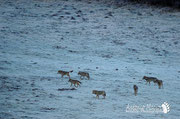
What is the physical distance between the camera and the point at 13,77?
11641 millimetres

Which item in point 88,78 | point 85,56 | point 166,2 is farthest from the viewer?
point 166,2

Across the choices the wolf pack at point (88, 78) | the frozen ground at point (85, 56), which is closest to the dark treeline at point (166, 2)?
the frozen ground at point (85, 56)

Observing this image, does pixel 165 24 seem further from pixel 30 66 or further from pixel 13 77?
pixel 13 77

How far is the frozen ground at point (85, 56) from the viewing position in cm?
931

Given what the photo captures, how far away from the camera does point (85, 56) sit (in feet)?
49.1

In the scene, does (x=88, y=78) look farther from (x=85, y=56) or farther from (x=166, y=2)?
(x=166, y=2)

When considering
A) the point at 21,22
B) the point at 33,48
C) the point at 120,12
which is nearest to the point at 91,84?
the point at 33,48

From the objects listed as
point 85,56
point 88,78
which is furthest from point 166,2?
point 88,78

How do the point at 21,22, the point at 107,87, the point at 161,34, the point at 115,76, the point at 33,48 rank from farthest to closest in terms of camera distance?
the point at 21,22 < the point at 161,34 < the point at 33,48 < the point at 115,76 < the point at 107,87

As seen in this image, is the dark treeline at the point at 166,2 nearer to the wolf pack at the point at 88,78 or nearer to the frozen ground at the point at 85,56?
the frozen ground at the point at 85,56

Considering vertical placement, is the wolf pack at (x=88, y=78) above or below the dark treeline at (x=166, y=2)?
below

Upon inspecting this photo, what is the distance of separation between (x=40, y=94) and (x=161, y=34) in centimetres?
973

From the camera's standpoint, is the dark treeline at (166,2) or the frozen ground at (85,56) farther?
the dark treeline at (166,2)

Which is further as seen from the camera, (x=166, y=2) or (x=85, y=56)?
(x=166, y=2)
